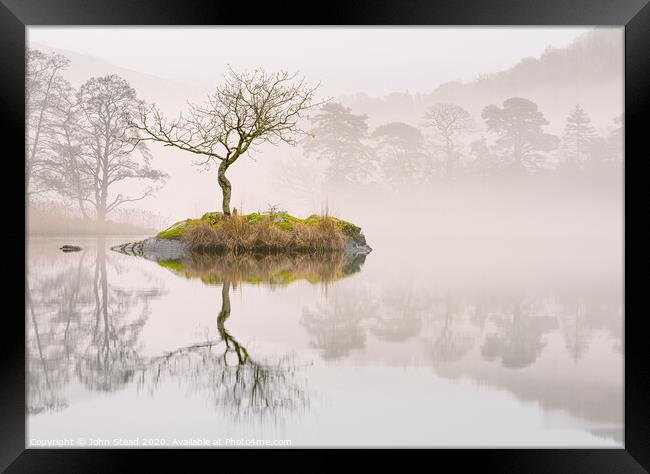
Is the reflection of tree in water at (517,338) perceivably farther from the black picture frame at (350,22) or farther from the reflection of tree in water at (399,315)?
the black picture frame at (350,22)

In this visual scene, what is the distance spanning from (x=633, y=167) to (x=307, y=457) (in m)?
1.77

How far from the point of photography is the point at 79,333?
2.92m

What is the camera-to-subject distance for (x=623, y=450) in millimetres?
1953

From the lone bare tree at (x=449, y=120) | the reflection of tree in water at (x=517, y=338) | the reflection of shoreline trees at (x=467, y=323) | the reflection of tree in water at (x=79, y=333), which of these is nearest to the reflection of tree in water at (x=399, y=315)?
Result: the reflection of shoreline trees at (x=467, y=323)

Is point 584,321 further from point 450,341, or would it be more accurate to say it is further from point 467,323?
point 450,341

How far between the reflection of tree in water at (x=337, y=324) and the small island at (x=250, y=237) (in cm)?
347

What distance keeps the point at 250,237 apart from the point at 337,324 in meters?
4.30

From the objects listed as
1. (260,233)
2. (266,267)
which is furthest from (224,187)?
(266,267)

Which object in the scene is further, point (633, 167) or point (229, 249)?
point (229, 249)

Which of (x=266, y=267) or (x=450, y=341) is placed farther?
(x=266, y=267)

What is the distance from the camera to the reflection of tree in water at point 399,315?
2.94 metres

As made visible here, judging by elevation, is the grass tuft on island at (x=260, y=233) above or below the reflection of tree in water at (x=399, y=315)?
above

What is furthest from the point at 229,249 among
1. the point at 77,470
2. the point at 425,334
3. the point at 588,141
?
the point at 588,141

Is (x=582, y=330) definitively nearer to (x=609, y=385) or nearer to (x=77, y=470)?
(x=609, y=385)
